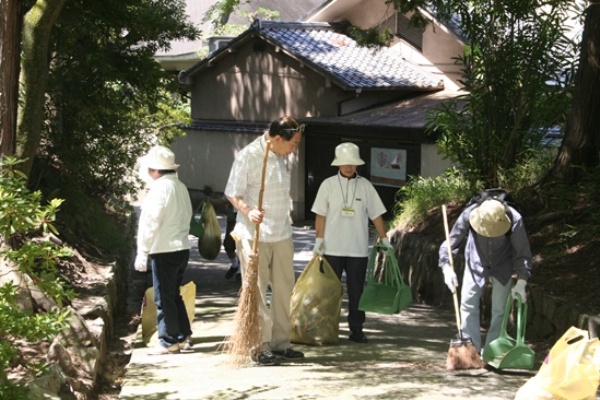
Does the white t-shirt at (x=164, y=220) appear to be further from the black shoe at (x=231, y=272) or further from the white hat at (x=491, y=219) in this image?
the black shoe at (x=231, y=272)

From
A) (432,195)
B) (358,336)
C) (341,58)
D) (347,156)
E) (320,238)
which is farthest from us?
(341,58)

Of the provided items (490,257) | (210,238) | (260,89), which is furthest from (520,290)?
(260,89)

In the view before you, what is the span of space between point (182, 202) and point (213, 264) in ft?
31.6

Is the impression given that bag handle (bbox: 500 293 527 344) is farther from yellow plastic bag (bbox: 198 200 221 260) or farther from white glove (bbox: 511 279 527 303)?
yellow plastic bag (bbox: 198 200 221 260)

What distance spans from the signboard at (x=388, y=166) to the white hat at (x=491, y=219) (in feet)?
54.6

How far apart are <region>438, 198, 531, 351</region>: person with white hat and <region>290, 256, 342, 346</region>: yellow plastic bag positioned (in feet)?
4.49

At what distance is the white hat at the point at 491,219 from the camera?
8328 mm

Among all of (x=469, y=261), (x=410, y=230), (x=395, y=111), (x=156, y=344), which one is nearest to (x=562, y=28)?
(x=410, y=230)

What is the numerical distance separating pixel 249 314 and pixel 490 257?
2.01 m

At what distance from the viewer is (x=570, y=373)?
6195 mm

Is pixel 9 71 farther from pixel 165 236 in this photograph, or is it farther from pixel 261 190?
pixel 261 190

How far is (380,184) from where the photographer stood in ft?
85.3

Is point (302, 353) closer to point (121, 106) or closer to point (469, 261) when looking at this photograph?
point (469, 261)

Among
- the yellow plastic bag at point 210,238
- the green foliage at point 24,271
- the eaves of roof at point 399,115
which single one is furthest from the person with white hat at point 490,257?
the eaves of roof at point 399,115
